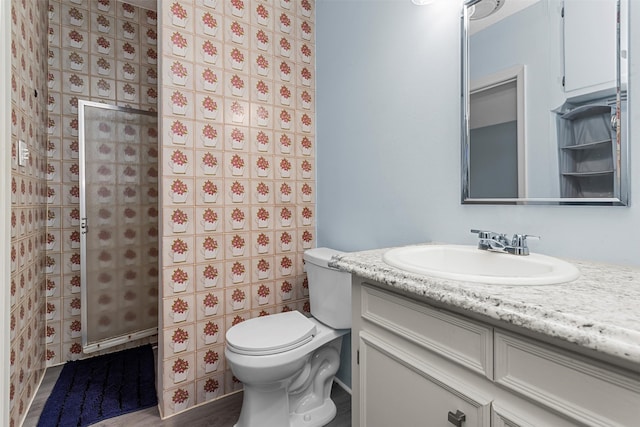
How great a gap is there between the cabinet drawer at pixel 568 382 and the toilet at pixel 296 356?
0.97 m

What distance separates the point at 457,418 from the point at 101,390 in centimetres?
202

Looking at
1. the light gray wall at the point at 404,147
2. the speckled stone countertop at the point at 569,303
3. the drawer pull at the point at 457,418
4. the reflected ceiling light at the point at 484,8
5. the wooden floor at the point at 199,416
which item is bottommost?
the wooden floor at the point at 199,416

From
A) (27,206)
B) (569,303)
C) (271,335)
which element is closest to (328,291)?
(271,335)

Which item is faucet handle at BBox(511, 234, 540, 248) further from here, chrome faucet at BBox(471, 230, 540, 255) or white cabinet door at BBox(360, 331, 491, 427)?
white cabinet door at BBox(360, 331, 491, 427)

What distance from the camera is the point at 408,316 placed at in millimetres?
804

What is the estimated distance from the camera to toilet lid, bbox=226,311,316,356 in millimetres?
1350

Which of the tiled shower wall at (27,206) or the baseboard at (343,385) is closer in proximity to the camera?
the tiled shower wall at (27,206)

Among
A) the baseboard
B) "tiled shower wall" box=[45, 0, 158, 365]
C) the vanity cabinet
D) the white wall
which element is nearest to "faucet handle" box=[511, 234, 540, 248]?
the white wall

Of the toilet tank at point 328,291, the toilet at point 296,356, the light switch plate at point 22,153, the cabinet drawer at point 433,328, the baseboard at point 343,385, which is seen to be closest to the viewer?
the cabinet drawer at point 433,328

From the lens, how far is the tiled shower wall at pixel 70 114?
2117mm

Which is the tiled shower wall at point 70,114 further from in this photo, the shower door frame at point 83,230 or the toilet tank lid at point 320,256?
the toilet tank lid at point 320,256

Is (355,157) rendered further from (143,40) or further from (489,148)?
(143,40)

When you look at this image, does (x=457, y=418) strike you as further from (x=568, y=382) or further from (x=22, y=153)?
(x=22, y=153)

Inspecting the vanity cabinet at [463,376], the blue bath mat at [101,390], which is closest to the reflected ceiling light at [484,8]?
the vanity cabinet at [463,376]
